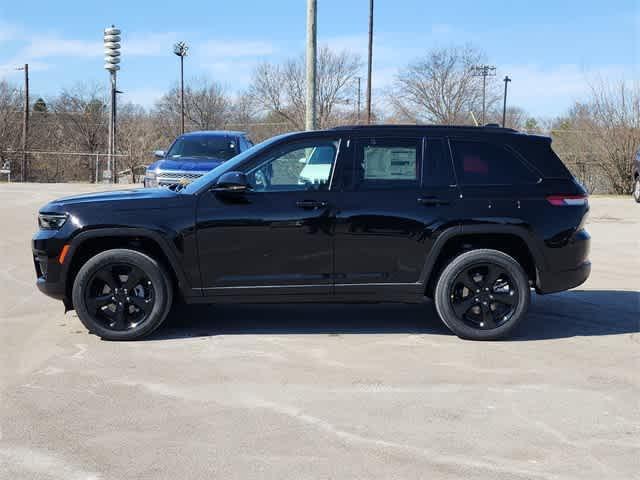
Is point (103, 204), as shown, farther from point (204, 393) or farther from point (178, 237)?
point (204, 393)

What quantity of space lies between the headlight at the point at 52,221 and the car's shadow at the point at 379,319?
1.20 m

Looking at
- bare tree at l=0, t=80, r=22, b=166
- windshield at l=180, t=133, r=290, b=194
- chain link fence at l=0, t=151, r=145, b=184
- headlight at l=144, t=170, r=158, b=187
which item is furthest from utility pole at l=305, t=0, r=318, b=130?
bare tree at l=0, t=80, r=22, b=166

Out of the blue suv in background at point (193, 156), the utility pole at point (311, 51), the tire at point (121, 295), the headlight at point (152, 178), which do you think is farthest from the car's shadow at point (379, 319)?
the headlight at point (152, 178)

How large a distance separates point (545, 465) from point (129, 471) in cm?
207

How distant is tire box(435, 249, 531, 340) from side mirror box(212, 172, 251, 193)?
180cm

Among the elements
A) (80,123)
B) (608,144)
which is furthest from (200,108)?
(608,144)

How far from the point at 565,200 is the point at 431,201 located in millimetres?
1152

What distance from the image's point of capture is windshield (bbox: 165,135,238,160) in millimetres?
16484

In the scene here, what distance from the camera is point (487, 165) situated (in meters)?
6.88

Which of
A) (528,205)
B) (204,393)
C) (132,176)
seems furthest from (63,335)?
(132,176)

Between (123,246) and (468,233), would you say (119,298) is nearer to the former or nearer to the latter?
(123,246)

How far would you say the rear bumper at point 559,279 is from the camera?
681cm

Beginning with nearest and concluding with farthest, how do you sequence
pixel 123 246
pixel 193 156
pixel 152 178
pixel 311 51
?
pixel 123 246 < pixel 311 51 < pixel 152 178 < pixel 193 156

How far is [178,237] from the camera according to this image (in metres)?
6.59
